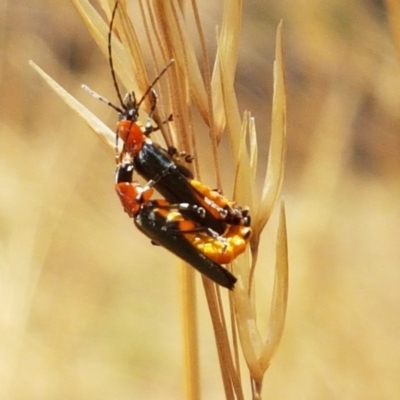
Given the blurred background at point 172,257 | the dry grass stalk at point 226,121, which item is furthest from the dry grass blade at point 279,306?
the blurred background at point 172,257

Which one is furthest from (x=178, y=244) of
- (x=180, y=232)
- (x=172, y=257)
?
(x=172, y=257)

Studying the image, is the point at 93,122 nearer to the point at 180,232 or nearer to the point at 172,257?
the point at 180,232

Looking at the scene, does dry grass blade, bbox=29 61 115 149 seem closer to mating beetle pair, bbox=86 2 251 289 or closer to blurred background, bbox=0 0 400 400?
mating beetle pair, bbox=86 2 251 289

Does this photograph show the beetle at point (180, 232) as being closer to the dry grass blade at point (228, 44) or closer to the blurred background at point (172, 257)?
the dry grass blade at point (228, 44)

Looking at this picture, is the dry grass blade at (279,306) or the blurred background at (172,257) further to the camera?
the blurred background at (172,257)

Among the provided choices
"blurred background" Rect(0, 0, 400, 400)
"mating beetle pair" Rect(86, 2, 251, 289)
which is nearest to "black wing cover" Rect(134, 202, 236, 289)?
"mating beetle pair" Rect(86, 2, 251, 289)

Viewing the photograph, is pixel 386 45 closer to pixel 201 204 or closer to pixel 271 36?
pixel 271 36

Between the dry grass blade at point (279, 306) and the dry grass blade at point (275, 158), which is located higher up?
the dry grass blade at point (275, 158)
